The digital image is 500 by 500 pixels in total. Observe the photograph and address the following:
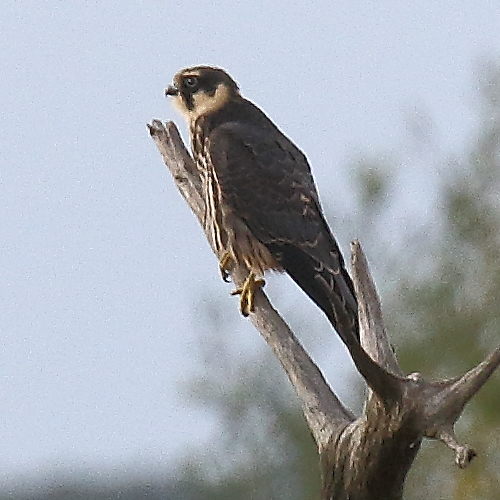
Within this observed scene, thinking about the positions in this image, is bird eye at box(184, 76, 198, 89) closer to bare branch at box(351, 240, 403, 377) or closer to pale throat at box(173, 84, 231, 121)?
pale throat at box(173, 84, 231, 121)

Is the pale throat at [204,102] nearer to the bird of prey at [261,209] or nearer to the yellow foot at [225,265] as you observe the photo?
the bird of prey at [261,209]

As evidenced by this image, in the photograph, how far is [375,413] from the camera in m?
2.52

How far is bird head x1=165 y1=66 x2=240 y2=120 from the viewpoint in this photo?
427 centimetres

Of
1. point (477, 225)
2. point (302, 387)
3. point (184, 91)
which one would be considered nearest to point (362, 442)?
point (302, 387)

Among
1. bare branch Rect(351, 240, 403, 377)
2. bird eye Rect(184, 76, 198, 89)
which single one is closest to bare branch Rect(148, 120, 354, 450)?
bare branch Rect(351, 240, 403, 377)

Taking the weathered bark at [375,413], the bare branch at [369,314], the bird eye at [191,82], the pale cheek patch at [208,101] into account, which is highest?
the bird eye at [191,82]

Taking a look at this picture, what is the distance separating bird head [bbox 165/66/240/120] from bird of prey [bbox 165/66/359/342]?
0.24ft

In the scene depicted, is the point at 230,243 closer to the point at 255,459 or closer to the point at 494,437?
the point at 494,437

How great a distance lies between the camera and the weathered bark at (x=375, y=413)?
7.92 ft

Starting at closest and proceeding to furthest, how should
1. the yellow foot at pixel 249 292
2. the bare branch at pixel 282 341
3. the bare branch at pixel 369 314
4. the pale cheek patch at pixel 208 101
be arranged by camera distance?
the bare branch at pixel 369 314 < the bare branch at pixel 282 341 < the yellow foot at pixel 249 292 < the pale cheek patch at pixel 208 101

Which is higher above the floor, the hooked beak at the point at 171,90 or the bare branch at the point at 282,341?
the hooked beak at the point at 171,90

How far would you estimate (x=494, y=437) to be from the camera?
5.29 meters

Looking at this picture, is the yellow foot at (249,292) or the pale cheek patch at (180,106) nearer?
the yellow foot at (249,292)

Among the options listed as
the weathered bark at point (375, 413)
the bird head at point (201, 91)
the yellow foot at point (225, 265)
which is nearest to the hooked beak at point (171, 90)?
the bird head at point (201, 91)
